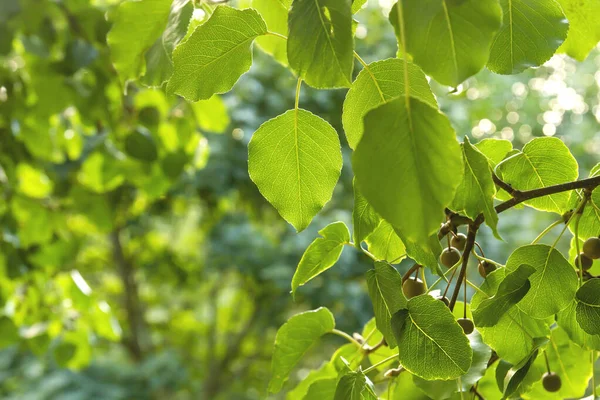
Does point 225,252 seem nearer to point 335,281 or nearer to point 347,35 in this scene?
point 335,281

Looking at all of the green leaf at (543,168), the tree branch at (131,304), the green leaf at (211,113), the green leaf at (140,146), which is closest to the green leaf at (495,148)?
the green leaf at (543,168)

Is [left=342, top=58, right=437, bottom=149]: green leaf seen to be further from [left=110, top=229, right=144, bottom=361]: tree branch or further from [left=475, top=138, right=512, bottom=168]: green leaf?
[left=110, top=229, right=144, bottom=361]: tree branch

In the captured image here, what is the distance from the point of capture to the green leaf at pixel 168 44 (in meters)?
0.30

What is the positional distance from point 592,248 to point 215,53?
197 millimetres

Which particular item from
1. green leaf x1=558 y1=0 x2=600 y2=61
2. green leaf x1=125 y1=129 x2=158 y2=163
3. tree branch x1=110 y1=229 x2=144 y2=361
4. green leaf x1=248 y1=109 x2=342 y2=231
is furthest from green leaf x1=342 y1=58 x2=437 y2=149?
tree branch x1=110 y1=229 x2=144 y2=361

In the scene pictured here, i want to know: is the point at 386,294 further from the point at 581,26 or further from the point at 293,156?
the point at 581,26

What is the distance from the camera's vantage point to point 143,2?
38cm

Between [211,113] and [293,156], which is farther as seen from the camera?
[211,113]

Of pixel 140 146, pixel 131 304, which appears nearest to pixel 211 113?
pixel 140 146

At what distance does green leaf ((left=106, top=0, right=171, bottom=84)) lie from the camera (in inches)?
15.3

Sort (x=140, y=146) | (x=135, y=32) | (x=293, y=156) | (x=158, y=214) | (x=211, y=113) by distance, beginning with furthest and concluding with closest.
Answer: (x=158, y=214)
(x=211, y=113)
(x=140, y=146)
(x=135, y=32)
(x=293, y=156)

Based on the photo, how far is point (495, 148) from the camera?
0.35 metres

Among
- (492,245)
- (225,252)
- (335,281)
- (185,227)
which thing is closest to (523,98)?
(492,245)

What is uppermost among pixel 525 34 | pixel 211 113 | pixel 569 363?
pixel 525 34
